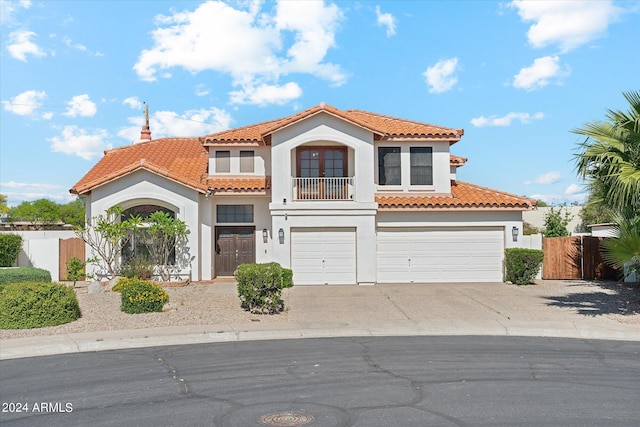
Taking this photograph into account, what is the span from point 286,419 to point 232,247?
17190 mm

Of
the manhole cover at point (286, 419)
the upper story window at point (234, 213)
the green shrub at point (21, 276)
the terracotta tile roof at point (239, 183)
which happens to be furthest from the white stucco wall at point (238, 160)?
the manhole cover at point (286, 419)

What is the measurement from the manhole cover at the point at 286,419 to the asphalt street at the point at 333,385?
0.08 ft

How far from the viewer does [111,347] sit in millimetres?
12156

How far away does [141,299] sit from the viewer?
15.3 meters

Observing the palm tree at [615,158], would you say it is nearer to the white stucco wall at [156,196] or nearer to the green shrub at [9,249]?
the white stucco wall at [156,196]

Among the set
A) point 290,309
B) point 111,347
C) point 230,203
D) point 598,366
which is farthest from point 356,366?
point 230,203

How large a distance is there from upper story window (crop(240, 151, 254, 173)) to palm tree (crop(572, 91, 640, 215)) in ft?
41.6

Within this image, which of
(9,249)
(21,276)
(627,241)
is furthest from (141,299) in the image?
(627,241)

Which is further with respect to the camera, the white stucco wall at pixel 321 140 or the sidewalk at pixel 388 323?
the white stucco wall at pixel 321 140

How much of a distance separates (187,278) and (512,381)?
1564cm

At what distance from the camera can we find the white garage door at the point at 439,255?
22797 millimetres

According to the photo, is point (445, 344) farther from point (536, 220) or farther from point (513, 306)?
point (536, 220)

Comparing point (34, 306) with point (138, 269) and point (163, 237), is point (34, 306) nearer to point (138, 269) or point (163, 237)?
point (138, 269)

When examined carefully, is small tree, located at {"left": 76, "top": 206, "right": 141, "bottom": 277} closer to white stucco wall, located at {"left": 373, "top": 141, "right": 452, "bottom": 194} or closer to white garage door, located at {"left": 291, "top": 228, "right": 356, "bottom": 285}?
white garage door, located at {"left": 291, "top": 228, "right": 356, "bottom": 285}
